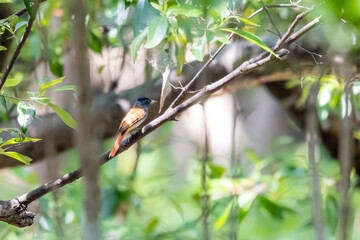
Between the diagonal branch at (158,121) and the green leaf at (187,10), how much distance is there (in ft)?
0.36

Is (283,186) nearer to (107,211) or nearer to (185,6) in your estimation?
(107,211)

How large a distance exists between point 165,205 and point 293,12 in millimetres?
2112

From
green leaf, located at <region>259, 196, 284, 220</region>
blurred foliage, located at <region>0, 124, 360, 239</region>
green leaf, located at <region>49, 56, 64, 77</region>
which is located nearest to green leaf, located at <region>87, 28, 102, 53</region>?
green leaf, located at <region>49, 56, 64, 77</region>

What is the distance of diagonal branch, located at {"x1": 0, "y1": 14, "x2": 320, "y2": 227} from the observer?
785 mm

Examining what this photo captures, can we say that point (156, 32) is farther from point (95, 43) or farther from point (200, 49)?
point (95, 43)

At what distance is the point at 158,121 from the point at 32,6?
0.91ft

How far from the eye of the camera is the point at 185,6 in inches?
31.4

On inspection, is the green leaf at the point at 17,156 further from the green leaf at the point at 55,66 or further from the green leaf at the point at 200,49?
the green leaf at the point at 55,66

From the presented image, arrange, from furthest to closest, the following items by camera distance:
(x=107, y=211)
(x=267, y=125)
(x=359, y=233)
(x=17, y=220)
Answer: (x=267, y=125) → (x=359, y=233) → (x=107, y=211) → (x=17, y=220)

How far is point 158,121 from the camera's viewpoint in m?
0.80

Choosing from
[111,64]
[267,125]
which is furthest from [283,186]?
[267,125]

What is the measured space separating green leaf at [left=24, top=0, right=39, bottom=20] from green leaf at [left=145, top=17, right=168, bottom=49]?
7.0 inches

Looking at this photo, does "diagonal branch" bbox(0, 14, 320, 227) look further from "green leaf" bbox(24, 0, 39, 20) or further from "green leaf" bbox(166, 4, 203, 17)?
"green leaf" bbox(24, 0, 39, 20)

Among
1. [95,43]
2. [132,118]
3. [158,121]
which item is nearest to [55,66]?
[95,43]
